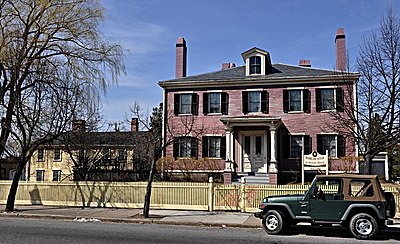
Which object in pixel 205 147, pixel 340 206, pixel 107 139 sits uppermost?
pixel 107 139

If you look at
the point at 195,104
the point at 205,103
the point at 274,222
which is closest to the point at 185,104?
the point at 195,104

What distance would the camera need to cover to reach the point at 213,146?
27.7 metres

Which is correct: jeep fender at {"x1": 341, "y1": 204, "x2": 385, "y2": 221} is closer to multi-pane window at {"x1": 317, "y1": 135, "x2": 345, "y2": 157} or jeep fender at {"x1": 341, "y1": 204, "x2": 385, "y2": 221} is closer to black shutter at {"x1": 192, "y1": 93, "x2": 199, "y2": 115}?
multi-pane window at {"x1": 317, "y1": 135, "x2": 345, "y2": 157}

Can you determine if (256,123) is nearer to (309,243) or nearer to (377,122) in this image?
(377,122)

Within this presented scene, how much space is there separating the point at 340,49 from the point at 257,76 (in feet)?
19.2

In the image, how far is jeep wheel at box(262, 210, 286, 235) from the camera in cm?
1208

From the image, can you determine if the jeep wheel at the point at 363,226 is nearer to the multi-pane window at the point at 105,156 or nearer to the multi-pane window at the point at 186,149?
the multi-pane window at the point at 186,149

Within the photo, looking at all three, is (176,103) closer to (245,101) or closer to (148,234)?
(245,101)

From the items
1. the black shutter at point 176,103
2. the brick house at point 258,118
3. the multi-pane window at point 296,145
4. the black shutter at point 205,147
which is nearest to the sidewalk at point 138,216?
the brick house at point 258,118

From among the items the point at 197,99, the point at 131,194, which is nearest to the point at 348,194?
the point at 131,194

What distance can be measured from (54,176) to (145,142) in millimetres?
19017

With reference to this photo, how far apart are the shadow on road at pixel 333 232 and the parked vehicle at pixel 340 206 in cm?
45

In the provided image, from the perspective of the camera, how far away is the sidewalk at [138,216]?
14.5 m

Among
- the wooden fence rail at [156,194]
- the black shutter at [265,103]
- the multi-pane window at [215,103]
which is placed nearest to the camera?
the wooden fence rail at [156,194]
